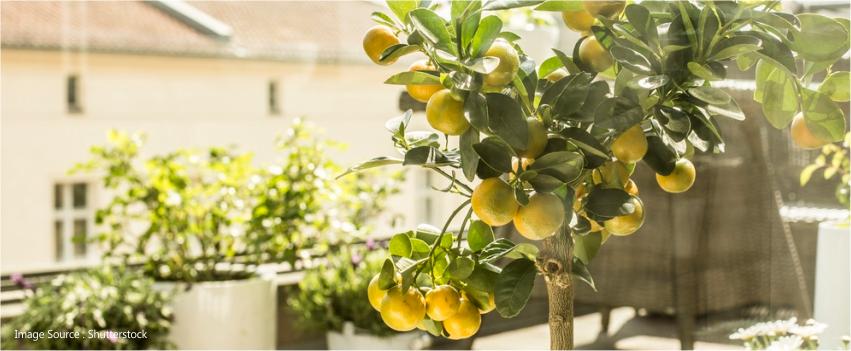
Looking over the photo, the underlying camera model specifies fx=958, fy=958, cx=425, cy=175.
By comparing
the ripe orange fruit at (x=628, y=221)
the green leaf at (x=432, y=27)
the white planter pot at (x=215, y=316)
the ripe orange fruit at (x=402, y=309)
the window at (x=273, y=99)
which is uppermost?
the window at (x=273, y=99)

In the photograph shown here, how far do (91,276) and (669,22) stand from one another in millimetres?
2140

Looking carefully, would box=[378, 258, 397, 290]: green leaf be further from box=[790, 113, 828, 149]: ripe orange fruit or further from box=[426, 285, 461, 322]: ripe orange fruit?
box=[790, 113, 828, 149]: ripe orange fruit

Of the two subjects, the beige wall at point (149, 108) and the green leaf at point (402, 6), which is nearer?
the green leaf at point (402, 6)

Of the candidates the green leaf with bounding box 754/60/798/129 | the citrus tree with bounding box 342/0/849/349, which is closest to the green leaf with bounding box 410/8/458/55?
the citrus tree with bounding box 342/0/849/349

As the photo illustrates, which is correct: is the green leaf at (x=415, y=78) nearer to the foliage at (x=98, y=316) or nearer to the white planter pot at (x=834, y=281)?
the white planter pot at (x=834, y=281)

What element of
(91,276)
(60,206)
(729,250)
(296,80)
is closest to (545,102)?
(729,250)

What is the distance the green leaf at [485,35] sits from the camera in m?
0.49

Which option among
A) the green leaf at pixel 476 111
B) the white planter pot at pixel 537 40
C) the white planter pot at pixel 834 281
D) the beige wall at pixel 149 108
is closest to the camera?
→ the green leaf at pixel 476 111

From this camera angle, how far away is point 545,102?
537 mm

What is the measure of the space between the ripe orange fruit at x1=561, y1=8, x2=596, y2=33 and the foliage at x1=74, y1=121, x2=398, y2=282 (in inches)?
76.6

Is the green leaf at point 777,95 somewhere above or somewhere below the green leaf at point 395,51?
below

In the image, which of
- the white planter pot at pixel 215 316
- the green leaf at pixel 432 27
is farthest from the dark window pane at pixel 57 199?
the green leaf at pixel 432 27

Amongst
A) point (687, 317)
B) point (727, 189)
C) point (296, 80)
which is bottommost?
point (687, 317)

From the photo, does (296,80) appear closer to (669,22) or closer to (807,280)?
(807,280)
